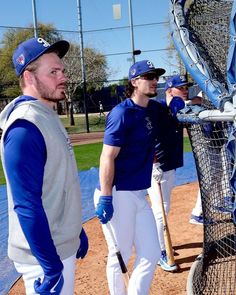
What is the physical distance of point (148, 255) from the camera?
3170 mm

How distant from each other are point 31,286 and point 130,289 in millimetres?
1225

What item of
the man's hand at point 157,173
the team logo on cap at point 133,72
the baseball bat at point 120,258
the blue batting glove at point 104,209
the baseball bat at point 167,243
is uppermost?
the team logo on cap at point 133,72

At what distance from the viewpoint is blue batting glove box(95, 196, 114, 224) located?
10.3ft

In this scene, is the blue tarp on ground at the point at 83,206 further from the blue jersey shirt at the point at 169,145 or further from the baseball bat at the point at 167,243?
the blue jersey shirt at the point at 169,145

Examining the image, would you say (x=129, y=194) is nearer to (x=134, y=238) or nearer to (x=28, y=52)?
(x=134, y=238)

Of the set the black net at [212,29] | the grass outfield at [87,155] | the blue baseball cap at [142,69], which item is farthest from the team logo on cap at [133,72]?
the grass outfield at [87,155]

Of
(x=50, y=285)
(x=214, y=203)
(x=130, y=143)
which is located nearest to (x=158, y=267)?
(x=130, y=143)

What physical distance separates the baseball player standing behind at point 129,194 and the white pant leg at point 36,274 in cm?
91

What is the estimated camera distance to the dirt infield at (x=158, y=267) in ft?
12.9

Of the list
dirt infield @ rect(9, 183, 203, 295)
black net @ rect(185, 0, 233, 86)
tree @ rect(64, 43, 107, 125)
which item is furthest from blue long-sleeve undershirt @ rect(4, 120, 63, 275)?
tree @ rect(64, 43, 107, 125)

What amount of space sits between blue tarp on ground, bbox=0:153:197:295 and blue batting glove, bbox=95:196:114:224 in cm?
164

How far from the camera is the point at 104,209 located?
10.3 feet

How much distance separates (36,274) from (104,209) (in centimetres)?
111

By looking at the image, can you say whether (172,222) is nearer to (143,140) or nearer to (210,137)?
(143,140)
